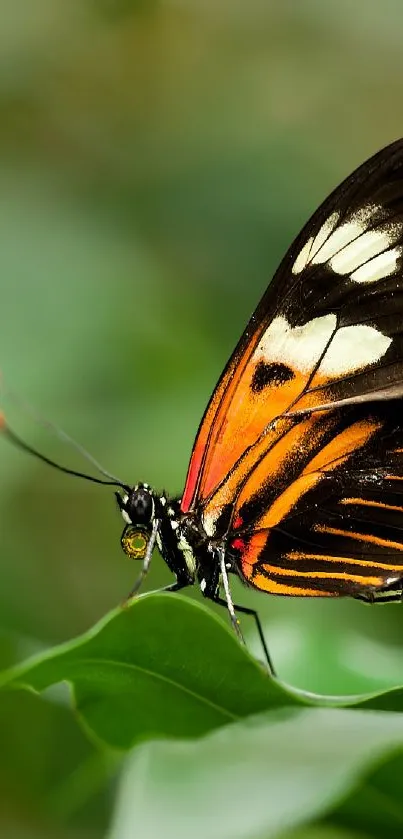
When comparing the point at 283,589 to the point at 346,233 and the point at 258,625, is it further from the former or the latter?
the point at 346,233

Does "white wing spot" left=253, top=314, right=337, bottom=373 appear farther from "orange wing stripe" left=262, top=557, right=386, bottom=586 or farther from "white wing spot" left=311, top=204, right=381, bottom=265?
"orange wing stripe" left=262, top=557, right=386, bottom=586

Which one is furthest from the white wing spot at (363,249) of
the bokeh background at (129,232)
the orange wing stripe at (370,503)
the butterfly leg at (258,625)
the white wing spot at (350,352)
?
the bokeh background at (129,232)

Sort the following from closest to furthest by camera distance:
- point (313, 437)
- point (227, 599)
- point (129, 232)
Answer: point (227, 599)
point (313, 437)
point (129, 232)

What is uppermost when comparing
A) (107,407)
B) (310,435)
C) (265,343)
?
(107,407)

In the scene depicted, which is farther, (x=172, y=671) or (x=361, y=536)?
(x=361, y=536)

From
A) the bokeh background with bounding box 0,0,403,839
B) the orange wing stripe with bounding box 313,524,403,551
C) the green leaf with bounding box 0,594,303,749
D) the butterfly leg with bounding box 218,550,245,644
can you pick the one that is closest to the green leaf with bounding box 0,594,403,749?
the green leaf with bounding box 0,594,303,749

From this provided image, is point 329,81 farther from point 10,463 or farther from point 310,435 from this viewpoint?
point 310,435

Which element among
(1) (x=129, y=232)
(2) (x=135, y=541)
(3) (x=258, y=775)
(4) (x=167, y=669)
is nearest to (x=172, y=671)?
(4) (x=167, y=669)

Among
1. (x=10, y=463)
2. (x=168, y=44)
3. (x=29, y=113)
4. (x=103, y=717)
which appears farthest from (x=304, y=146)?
(x=103, y=717)
